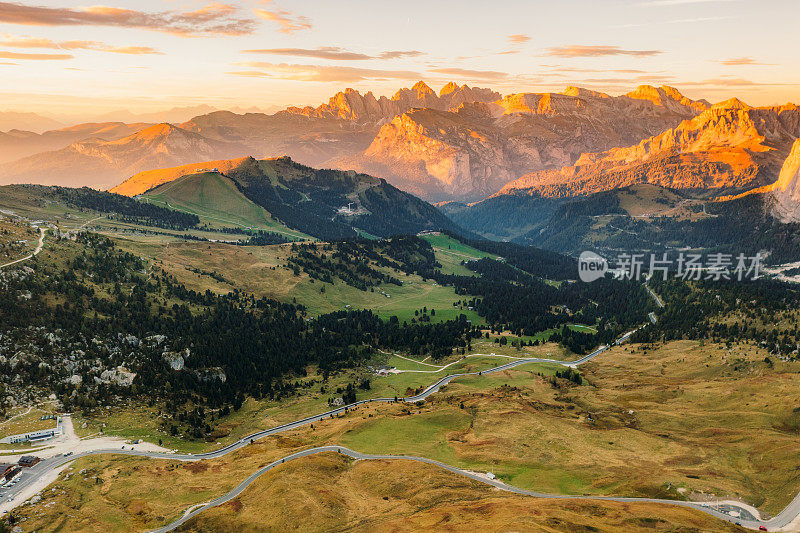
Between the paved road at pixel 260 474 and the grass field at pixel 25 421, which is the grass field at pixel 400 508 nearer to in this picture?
the paved road at pixel 260 474

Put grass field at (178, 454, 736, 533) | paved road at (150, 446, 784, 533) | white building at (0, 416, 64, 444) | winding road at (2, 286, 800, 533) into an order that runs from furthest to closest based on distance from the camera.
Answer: white building at (0, 416, 64, 444)
paved road at (150, 446, 784, 533)
winding road at (2, 286, 800, 533)
grass field at (178, 454, 736, 533)

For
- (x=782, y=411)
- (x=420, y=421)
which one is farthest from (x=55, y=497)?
(x=782, y=411)

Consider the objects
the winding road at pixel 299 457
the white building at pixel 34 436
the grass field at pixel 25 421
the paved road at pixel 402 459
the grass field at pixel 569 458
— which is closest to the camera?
the winding road at pixel 299 457

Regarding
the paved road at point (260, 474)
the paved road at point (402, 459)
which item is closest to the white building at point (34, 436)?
the paved road at point (260, 474)

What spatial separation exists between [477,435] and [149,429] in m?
119

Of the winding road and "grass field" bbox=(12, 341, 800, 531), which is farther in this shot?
"grass field" bbox=(12, 341, 800, 531)

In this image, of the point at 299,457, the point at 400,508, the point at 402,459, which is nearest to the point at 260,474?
the point at 299,457

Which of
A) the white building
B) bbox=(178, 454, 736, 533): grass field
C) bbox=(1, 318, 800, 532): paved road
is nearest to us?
bbox=(178, 454, 736, 533): grass field

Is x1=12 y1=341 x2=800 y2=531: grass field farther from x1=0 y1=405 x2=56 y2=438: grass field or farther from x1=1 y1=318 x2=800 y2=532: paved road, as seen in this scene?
x1=0 y1=405 x2=56 y2=438: grass field

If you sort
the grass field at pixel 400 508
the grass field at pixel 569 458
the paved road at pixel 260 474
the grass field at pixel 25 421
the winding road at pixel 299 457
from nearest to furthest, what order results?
the grass field at pixel 400 508 < the winding road at pixel 299 457 < the paved road at pixel 260 474 < the grass field at pixel 569 458 < the grass field at pixel 25 421

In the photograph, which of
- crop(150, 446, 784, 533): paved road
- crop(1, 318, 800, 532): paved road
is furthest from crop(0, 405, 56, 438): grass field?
crop(150, 446, 784, 533): paved road

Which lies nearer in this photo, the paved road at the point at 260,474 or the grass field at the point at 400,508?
the grass field at the point at 400,508

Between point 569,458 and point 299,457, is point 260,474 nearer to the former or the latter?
point 299,457

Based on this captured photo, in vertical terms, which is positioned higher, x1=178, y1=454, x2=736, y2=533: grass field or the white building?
x1=178, y1=454, x2=736, y2=533: grass field
